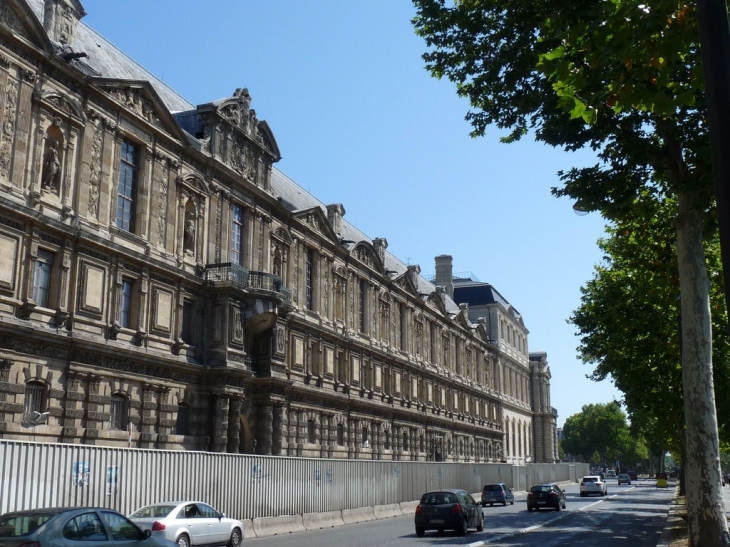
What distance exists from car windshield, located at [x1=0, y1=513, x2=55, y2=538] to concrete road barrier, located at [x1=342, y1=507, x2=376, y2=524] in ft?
64.9

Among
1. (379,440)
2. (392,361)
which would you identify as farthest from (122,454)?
(392,361)

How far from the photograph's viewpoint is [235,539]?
2009 cm

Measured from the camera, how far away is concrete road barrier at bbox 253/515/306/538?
24234 mm

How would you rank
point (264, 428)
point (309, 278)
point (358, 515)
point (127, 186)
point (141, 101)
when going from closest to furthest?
point (127, 186) → point (141, 101) → point (358, 515) → point (264, 428) → point (309, 278)

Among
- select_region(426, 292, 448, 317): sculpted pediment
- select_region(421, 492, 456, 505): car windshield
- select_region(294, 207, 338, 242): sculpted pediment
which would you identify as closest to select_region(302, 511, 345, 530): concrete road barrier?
select_region(421, 492, 456, 505): car windshield

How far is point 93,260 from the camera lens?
91.1ft

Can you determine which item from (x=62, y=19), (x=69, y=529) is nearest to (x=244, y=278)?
(x=62, y=19)

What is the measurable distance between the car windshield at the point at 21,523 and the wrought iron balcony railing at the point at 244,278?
2274 centimetres

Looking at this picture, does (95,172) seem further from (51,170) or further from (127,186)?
(127,186)

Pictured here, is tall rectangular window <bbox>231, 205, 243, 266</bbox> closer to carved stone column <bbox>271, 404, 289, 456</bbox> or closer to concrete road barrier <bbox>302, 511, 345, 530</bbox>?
carved stone column <bbox>271, 404, 289, 456</bbox>

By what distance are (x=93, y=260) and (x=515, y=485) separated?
151 ft

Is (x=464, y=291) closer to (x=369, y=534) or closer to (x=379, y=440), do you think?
(x=379, y=440)

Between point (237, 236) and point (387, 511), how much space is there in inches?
563

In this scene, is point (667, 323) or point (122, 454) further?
point (667, 323)
